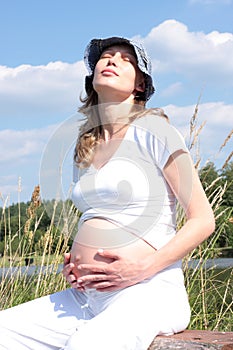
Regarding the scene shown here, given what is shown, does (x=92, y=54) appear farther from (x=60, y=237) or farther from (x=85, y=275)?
(x=60, y=237)

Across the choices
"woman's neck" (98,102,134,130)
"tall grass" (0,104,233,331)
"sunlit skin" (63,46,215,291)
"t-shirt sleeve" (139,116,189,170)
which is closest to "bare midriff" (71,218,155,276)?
"sunlit skin" (63,46,215,291)

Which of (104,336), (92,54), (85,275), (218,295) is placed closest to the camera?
(104,336)

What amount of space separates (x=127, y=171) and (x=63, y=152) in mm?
511

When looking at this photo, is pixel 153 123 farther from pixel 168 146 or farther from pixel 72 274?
pixel 72 274

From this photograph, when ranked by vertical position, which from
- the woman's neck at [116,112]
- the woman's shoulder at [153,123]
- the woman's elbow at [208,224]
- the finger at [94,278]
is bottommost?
the finger at [94,278]

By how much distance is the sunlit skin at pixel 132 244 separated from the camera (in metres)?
1.84

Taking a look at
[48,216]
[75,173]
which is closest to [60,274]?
[48,216]

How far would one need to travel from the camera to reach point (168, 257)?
1841 mm

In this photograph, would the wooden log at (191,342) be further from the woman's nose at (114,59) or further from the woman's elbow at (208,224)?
the woman's nose at (114,59)

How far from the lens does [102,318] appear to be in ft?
5.75

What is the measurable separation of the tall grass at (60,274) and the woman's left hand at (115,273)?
972mm

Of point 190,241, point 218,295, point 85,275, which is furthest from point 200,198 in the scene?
point 218,295

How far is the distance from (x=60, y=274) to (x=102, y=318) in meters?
1.89

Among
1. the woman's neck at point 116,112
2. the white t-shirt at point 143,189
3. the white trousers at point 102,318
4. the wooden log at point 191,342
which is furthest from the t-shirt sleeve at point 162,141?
the wooden log at point 191,342
